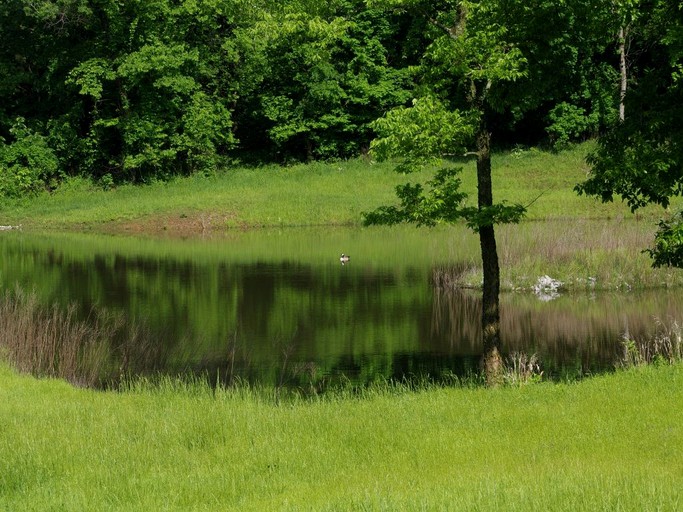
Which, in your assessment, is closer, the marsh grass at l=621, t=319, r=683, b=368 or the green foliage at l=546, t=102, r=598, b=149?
the marsh grass at l=621, t=319, r=683, b=368

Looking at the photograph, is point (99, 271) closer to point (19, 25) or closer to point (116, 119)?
point (116, 119)

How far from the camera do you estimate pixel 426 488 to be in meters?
6.92

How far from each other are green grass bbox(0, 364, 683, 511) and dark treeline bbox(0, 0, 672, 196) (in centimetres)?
3880

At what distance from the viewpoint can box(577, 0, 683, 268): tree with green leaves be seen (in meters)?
11.5

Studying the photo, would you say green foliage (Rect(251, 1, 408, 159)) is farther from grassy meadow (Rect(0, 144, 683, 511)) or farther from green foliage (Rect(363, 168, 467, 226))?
grassy meadow (Rect(0, 144, 683, 511))

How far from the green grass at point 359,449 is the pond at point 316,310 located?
3.48 m

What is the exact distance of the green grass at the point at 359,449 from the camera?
6.74m

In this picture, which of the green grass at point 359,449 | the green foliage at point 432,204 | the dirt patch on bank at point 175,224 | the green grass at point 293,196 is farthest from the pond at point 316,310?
the green grass at point 293,196

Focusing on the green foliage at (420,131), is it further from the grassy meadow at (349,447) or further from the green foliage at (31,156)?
the green foliage at (31,156)

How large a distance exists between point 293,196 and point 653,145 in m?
34.0

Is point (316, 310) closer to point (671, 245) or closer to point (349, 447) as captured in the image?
point (671, 245)

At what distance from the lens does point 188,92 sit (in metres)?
52.5

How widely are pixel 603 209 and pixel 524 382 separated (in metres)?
28.2

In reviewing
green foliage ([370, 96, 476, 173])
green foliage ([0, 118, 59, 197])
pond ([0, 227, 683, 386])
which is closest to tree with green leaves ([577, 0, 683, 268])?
green foliage ([370, 96, 476, 173])
